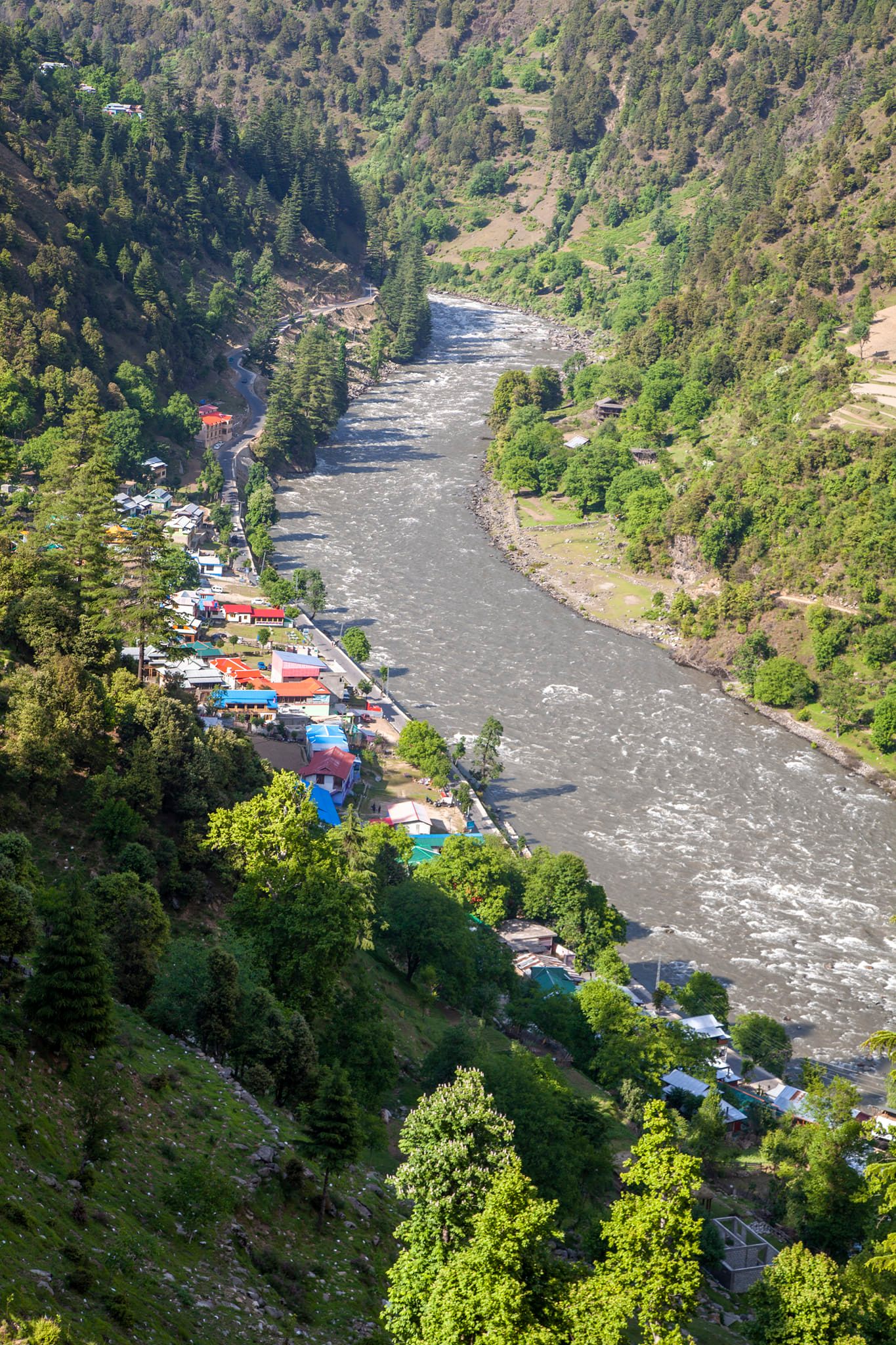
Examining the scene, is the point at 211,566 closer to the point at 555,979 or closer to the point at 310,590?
the point at 310,590

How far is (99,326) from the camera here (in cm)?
11194

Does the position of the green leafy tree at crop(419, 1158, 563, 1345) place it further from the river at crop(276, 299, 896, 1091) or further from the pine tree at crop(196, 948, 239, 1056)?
the river at crop(276, 299, 896, 1091)

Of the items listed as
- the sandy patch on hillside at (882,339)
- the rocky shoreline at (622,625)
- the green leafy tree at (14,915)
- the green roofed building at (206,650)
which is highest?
the green leafy tree at (14,915)

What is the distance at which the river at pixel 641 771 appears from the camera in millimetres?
58500

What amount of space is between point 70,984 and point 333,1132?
5665 millimetres

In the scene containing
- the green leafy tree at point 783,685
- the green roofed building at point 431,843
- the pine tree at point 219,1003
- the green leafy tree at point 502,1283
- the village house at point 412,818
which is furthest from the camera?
the green leafy tree at point 783,685

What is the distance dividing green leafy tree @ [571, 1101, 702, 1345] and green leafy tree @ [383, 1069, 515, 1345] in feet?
6.95

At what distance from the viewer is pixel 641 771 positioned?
74125 millimetres

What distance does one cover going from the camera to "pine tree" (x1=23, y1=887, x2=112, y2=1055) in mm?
23891

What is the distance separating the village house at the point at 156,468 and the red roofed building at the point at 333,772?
4480cm

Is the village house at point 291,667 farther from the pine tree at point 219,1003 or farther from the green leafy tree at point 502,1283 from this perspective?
the green leafy tree at point 502,1283

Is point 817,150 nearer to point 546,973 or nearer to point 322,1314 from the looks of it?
point 546,973

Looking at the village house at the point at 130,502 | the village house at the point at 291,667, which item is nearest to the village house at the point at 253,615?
the village house at the point at 291,667

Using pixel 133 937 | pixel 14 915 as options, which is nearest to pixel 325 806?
pixel 133 937
